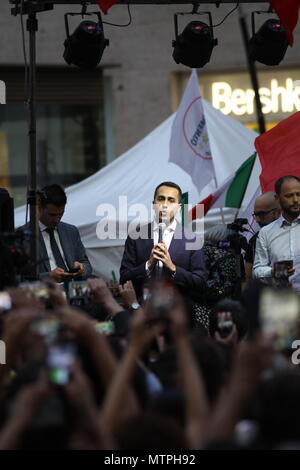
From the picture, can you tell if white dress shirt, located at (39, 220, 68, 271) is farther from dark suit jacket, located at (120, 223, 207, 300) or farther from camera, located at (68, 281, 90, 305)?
camera, located at (68, 281, 90, 305)

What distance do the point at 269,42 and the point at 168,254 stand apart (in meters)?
2.86

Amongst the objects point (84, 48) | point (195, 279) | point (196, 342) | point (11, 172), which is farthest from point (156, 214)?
point (11, 172)

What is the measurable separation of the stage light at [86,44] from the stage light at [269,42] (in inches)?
52.6

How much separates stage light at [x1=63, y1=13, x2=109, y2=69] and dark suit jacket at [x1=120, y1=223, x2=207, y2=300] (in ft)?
6.40

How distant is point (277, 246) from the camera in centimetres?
761

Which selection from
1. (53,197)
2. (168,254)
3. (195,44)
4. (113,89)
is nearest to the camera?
(168,254)

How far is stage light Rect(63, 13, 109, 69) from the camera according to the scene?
8.84m

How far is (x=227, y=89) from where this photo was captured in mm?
15000

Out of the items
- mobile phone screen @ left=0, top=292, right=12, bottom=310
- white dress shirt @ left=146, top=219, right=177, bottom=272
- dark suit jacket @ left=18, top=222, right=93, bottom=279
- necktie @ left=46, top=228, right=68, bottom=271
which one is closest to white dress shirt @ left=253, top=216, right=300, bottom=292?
white dress shirt @ left=146, top=219, right=177, bottom=272

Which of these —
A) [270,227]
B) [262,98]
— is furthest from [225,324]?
[262,98]

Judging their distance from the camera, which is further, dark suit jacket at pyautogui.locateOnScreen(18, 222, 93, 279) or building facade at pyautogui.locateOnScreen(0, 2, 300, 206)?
building facade at pyautogui.locateOnScreen(0, 2, 300, 206)

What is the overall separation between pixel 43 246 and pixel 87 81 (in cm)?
735

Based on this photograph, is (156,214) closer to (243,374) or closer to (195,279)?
(195,279)

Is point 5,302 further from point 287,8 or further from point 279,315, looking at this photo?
point 287,8
